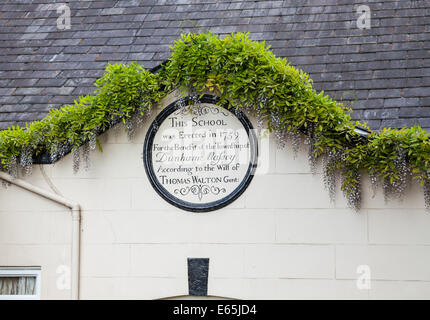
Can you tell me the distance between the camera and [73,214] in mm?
6652

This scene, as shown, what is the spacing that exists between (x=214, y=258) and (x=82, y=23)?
4.29 m

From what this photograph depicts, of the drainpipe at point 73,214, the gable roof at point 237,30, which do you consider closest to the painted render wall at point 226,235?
the drainpipe at point 73,214

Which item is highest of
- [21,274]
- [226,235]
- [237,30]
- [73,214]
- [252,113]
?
[237,30]

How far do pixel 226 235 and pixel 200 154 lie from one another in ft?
2.79

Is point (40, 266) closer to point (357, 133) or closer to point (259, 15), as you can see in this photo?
point (357, 133)

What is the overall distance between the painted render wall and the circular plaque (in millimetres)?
107

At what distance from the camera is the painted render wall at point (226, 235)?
621 cm

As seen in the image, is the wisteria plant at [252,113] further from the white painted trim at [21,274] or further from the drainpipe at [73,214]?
the white painted trim at [21,274]

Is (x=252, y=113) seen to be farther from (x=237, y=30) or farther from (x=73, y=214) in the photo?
(x=237, y=30)

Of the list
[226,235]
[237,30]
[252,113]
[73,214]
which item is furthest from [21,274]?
[237,30]

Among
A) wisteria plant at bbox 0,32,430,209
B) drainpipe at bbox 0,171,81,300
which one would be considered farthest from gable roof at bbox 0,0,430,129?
drainpipe at bbox 0,171,81,300

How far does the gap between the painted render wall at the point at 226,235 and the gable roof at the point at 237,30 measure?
117 centimetres

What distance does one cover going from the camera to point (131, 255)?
21.6 ft

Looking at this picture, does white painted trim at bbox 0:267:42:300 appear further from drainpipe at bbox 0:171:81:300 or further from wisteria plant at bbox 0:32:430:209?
wisteria plant at bbox 0:32:430:209
